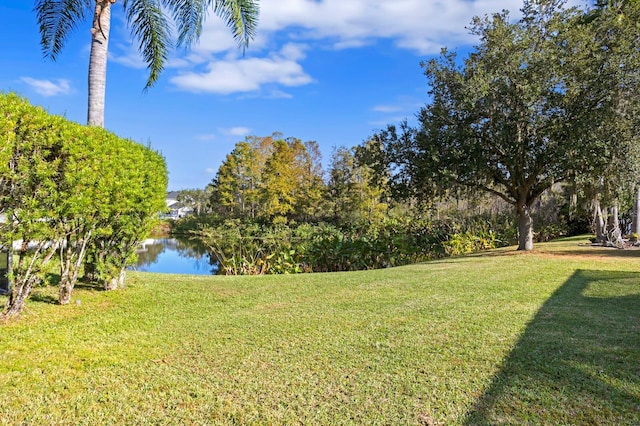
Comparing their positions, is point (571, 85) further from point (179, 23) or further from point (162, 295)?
point (162, 295)

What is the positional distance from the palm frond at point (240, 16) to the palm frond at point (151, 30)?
1.18m

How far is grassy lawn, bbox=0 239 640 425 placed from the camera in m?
2.65

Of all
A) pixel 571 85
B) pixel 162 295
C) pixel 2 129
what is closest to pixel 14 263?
pixel 2 129

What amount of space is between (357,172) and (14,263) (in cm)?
2228

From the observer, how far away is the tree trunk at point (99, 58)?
682 cm

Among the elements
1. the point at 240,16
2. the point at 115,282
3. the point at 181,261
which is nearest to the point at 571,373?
the point at 115,282

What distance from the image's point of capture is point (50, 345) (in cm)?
368

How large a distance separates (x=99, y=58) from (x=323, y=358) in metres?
6.40

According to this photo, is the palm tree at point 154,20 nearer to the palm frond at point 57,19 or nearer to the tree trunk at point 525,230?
the palm frond at point 57,19

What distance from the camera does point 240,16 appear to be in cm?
870

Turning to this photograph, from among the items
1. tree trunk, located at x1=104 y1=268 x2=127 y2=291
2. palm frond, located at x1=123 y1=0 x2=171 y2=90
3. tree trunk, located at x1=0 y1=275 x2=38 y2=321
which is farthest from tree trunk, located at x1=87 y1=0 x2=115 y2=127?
tree trunk, located at x1=0 y1=275 x2=38 y2=321

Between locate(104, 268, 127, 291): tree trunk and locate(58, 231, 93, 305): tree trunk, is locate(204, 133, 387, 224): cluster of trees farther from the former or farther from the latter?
locate(58, 231, 93, 305): tree trunk

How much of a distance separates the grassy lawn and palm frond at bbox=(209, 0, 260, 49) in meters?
5.66

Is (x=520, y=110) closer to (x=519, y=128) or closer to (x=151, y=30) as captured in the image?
(x=519, y=128)
